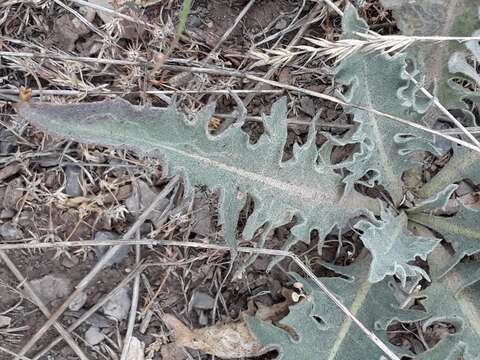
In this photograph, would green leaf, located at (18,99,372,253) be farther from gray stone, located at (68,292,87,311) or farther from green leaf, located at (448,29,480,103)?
gray stone, located at (68,292,87,311)

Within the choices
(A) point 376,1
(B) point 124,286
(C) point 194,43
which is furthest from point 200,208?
(A) point 376,1

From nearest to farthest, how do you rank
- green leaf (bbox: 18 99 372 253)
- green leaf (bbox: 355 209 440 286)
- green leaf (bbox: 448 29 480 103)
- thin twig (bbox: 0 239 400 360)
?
green leaf (bbox: 18 99 372 253)
green leaf (bbox: 355 209 440 286)
thin twig (bbox: 0 239 400 360)
green leaf (bbox: 448 29 480 103)

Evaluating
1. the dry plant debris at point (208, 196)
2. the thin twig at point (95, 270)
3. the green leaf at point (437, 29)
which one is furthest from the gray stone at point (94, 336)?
the green leaf at point (437, 29)

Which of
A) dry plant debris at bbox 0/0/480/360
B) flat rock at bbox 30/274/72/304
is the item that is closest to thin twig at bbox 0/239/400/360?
dry plant debris at bbox 0/0/480/360

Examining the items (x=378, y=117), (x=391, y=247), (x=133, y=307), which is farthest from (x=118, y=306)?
(x=378, y=117)

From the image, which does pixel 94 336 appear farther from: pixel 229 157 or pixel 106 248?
pixel 229 157

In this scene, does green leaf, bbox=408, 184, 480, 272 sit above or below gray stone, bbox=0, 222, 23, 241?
above

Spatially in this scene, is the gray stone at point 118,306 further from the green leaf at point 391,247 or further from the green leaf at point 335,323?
the green leaf at point 391,247
